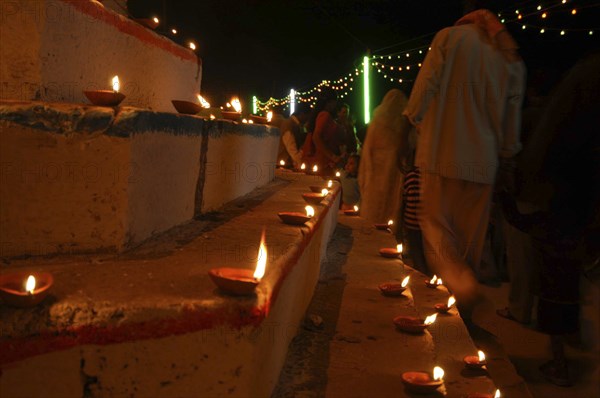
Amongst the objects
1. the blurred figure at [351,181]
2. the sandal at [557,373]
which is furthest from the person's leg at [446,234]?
the blurred figure at [351,181]

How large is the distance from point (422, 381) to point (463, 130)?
2504 mm

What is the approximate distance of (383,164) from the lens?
747 centimetres

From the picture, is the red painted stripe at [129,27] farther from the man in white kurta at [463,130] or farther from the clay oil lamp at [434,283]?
the clay oil lamp at [434,283]

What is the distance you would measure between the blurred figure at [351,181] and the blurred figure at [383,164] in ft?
6.52

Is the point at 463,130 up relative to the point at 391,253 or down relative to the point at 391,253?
up

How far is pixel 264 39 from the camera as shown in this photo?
931 inches

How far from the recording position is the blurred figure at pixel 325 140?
28.1 feet

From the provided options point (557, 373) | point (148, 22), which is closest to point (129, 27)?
point (148, 22)

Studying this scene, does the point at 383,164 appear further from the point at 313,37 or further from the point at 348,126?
the point at 313,37

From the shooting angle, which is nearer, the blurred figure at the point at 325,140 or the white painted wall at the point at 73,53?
the white painted wall at the point at 73,53

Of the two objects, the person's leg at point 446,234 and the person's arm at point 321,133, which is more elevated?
the person's arm at point 321,133

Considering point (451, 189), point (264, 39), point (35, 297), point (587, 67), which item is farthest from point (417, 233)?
point (264, 39)

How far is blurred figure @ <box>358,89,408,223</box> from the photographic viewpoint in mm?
7273

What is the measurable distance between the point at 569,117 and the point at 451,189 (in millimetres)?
1021
